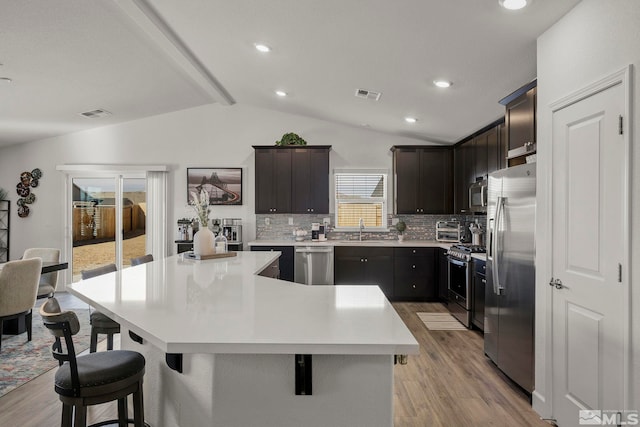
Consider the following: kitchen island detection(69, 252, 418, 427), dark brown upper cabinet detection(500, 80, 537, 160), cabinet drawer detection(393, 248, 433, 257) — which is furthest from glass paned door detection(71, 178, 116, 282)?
dark brown upper cabinet detection(500, 80, 537, 160)

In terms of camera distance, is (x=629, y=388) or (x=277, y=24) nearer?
(x=629, y=388)

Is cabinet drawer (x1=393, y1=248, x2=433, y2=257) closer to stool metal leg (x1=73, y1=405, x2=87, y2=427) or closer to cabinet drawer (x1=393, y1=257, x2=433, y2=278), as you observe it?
cabinet drawer (x1=393, y1=257, x2=433, y2=278)

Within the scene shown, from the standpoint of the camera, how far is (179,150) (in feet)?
21.1

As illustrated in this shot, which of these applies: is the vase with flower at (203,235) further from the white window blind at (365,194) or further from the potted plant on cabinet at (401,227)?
the potted plant on cabinet at (401,227)

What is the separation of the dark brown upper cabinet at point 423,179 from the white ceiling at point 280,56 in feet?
1.26

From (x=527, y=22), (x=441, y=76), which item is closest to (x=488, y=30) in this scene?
(x=527, y=22)

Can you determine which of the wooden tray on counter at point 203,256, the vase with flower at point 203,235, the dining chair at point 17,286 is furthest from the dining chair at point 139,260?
the dining chair at point 17,286

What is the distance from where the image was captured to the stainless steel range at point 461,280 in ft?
14.5

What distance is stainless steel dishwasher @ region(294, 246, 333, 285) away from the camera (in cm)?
Result: 573

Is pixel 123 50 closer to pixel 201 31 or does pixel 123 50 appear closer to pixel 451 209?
pixel 201 31

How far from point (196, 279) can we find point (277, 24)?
7.33ft

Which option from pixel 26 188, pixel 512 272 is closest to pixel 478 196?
pixel 512 272

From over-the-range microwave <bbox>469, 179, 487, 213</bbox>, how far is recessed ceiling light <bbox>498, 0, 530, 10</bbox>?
8.02ft

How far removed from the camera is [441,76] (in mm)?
3648
